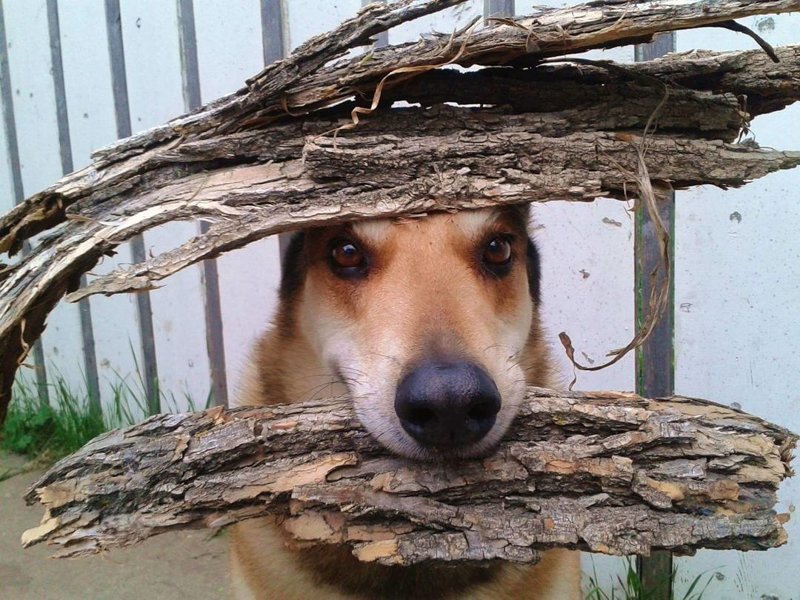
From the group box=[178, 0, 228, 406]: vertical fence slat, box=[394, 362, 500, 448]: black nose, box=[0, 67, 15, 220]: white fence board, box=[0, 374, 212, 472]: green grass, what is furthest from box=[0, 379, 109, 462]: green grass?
box=[394, 362, 500, 448]: black nose

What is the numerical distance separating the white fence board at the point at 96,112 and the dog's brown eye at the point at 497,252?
2.97 m

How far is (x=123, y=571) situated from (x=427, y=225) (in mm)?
2638

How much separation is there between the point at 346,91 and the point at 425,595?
1219mm

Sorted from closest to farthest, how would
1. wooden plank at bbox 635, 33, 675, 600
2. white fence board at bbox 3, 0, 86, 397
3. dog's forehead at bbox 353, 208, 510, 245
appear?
dog's forehead at bbox 353, 208, 510, 245, wooden plank at bbox 635, 33, 675, 600, white fence board at bbox 3, 0, 86, 397

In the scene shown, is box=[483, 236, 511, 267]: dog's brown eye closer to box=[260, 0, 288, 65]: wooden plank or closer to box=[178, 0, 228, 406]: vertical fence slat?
box=[260, 0, 288, 65]: wooden plank

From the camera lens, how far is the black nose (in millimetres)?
1177

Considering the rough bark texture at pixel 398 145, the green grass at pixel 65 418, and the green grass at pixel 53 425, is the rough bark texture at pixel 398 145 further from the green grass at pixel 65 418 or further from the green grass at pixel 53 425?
the green grass at pixel 53 425

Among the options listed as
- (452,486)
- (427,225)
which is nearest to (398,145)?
(427,225)

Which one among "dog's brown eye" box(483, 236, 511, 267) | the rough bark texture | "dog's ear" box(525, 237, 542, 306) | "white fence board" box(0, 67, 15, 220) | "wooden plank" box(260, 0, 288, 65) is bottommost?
"dog's ear" box(525, 237, 542, 306)

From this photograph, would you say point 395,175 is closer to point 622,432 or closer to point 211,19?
point 622,432

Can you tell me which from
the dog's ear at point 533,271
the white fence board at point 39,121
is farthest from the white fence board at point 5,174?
the dog's ear at point 533,271

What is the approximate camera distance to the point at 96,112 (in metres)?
4.04

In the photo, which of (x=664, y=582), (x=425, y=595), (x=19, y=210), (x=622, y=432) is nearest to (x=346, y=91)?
(x=19, y=210)

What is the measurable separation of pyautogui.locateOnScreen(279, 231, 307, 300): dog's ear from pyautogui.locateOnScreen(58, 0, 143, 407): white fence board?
89.0 inches
